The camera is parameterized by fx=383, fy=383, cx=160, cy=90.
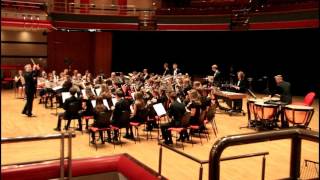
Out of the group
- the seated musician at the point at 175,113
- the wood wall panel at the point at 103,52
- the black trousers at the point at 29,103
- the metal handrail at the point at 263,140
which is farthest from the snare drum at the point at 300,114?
the wood wall panel at the point at 103,52

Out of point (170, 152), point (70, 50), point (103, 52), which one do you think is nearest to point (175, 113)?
point (170, 152)

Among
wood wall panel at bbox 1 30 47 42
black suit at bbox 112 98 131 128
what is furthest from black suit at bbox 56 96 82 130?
wood wall panel at bbox 1 30 47 42

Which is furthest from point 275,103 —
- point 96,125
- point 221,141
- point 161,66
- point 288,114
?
point 161,66

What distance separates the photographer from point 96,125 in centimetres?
884

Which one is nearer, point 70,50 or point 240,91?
point 240,91

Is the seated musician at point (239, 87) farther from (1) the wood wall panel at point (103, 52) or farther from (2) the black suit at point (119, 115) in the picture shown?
(1) the wood wall panel at point (103, 52)

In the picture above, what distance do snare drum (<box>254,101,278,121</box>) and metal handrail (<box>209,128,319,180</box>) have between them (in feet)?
27.6

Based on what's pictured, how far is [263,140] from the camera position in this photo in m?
2.07

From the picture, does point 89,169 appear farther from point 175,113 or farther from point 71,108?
point 71,108

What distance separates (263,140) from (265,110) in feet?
29.0

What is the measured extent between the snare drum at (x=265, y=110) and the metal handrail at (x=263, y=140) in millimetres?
8415

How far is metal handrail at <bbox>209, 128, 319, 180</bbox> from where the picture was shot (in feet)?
6.47

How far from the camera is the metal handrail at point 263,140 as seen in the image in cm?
197

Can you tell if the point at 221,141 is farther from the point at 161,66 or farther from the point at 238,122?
the point at 161,66
